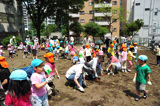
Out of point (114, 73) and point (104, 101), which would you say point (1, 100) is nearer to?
point (104, 101)

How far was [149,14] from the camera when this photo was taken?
38.7 m

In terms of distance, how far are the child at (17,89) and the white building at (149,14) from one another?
141 ft

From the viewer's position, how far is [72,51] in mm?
10609

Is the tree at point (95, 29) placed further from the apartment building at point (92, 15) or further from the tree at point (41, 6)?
the tree at point (41, 6)

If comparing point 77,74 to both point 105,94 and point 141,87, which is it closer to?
point 105,94

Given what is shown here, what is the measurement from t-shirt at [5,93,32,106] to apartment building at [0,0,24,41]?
24.1 m

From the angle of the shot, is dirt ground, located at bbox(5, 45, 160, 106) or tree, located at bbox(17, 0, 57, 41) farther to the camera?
tree, located at bbox(17, 0, 57, 41)

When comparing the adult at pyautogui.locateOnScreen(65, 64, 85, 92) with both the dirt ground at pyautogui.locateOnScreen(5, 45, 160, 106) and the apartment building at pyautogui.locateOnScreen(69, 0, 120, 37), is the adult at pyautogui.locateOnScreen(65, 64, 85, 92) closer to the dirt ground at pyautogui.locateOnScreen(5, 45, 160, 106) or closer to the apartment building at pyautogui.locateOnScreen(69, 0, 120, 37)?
the dirt ground at pyautogui.locateOnScreen(5, 45, 160, 106)

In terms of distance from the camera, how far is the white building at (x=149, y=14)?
37750mm

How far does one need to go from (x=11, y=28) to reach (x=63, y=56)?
60.9ft

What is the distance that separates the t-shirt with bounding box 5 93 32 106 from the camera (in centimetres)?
236

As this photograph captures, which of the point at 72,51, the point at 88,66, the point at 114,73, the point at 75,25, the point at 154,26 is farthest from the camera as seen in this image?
the point at 154,26

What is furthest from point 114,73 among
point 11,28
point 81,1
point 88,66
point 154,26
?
point 154,26

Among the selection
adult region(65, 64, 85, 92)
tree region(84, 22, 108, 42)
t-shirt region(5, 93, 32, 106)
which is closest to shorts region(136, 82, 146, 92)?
adult region(65, 64, 85, 92)
